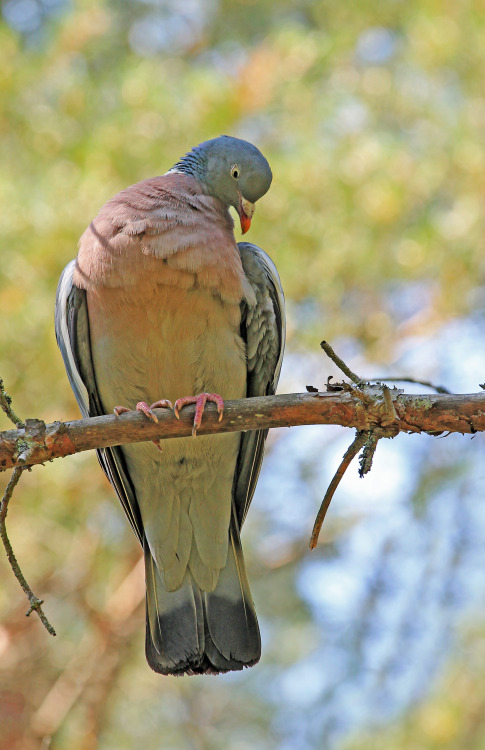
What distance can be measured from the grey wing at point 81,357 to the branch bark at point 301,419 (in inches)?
36.1

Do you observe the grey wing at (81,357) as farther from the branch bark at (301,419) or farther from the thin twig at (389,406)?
the thin twig at (389,406)

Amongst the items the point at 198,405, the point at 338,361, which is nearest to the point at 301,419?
the point at 338,361

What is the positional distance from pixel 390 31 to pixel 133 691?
4.78 metres

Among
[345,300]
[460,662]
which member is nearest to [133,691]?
[460,662]

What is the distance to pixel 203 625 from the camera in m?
3.29

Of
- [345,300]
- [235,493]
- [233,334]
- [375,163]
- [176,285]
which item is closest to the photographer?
[176,285]

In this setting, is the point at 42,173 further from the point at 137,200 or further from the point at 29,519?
the point at 29,519

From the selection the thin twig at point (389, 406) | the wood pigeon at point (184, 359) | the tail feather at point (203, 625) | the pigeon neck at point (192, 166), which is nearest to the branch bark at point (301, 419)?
the thin twig at point (389, 406)

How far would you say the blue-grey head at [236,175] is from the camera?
363cm

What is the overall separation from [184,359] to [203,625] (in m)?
1.04

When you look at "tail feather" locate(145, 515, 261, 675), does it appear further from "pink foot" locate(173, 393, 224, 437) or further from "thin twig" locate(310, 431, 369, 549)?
"thin twig" locate(310, 431, 369, 549)

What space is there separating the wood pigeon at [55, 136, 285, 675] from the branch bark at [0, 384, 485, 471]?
55 centimetres

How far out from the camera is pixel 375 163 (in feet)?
16.1

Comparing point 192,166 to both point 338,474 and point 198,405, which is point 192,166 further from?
point 338,474
